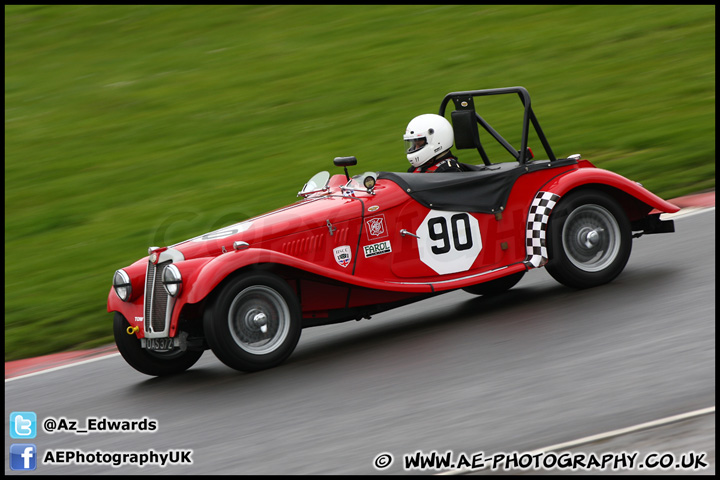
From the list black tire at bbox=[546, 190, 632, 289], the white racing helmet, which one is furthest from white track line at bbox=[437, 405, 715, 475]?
the white racing helmet

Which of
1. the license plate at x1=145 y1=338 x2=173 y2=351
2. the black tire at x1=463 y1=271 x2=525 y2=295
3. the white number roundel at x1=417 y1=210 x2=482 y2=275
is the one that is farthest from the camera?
the black tire at x1=463 y1=271 x2=525 y2=295

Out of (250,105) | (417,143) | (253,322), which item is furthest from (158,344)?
(250,105)

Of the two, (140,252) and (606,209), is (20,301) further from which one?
(606,209)

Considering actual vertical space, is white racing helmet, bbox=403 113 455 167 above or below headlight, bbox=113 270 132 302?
above

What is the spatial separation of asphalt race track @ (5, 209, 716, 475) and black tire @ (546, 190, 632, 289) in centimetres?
16

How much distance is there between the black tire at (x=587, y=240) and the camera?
775 cm

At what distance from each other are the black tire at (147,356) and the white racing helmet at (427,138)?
2540mm

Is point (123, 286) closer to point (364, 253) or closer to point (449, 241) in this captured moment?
point (364, 253)

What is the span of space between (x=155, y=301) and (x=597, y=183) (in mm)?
3831

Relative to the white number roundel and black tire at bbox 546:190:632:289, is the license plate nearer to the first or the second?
the white number roundel

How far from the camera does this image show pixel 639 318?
6.85 metres

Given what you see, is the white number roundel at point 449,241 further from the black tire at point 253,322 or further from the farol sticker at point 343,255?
the black tire at point 253,322

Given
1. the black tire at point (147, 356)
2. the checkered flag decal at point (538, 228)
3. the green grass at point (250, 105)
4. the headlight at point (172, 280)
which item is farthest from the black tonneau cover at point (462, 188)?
the green grass at point (250, 105)

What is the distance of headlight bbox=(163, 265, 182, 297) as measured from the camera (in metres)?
6.63
